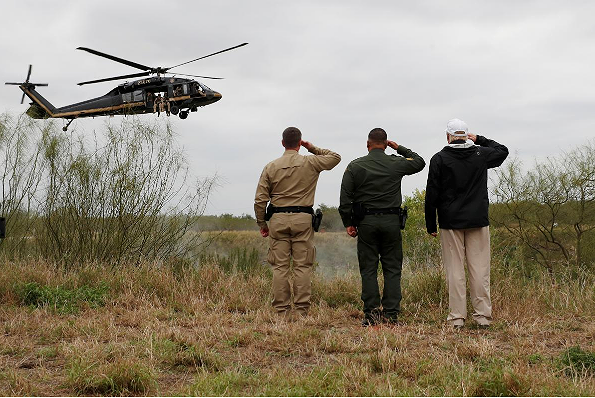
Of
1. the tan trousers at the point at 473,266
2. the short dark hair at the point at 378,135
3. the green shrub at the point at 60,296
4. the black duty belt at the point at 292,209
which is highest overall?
the short dark hair at the point at 378,135

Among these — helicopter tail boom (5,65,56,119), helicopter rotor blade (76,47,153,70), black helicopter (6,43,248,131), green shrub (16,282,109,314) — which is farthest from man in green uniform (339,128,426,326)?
helicopter tail boom (5,65,56,119)

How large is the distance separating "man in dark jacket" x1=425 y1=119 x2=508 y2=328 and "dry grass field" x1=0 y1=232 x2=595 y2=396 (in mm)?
348

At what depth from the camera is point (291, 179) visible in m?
6.52

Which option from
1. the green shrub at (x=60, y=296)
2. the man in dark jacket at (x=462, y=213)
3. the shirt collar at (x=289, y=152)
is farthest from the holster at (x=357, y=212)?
the green shrub at (x=60, y=296)

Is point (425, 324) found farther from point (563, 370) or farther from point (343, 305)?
point (563, 370)

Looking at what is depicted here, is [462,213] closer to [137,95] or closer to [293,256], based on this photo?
[293,256]

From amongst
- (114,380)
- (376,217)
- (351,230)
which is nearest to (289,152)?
(351,230)

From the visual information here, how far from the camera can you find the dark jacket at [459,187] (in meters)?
6.00

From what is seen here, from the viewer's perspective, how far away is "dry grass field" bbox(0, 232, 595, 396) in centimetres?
372

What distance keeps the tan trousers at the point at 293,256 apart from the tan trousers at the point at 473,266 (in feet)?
4.92

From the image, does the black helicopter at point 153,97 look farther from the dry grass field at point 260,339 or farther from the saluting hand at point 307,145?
the saluting hand at point 307,145

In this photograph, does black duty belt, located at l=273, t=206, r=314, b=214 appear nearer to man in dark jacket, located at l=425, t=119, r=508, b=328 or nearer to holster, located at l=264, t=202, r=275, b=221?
holster, located at l=264, t=202, r=275, b=221

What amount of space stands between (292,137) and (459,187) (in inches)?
75.7

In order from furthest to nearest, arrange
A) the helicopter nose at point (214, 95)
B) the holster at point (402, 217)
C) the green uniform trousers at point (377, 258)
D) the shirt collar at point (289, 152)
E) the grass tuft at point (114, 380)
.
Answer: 1. the helicopter nose at point (214, 95)
2. the shirt collar at point (289, 152)
3. the holster at point (402, 217)
4. the green uniform trousers at point (377, 258)
5. the grass tuft at point (114, 380)
